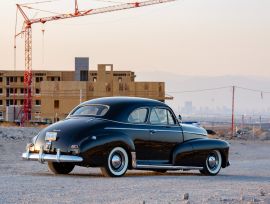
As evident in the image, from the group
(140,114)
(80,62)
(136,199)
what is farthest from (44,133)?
(80,62)

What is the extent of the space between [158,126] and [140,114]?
19.9 inches

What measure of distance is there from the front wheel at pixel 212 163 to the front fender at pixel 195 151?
4.9 inches

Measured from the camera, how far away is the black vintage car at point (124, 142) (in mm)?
15977

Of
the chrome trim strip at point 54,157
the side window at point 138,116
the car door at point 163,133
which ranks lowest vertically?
the chrome trim strip at point 54,157

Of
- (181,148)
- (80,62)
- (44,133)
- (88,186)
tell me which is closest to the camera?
(88,186)

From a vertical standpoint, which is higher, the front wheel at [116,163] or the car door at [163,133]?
the car door at [163,133]

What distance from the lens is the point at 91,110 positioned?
1719 centimetres

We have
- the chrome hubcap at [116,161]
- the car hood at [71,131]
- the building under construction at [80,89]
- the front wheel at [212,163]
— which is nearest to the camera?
the car hood at [71,131]

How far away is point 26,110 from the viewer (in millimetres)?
99250

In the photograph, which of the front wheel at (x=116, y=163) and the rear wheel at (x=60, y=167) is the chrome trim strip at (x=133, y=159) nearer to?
→ the front wheel at (x=116, y=163)

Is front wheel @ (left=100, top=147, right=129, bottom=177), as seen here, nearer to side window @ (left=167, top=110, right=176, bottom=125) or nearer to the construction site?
side window @ (left=167, top=110, right=176, bottom=125)

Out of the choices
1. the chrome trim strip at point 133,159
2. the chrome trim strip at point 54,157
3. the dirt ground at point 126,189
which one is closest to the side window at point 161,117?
the chrome trim strip at point 133,159

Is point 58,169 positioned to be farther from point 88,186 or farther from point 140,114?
point 88,186

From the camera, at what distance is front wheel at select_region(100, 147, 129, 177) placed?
16156 mm
